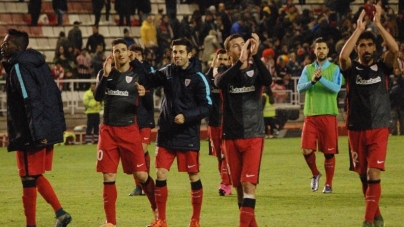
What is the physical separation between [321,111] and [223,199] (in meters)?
2.40

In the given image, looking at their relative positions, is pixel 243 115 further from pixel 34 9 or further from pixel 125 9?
pixel 125 9

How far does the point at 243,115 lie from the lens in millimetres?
12305

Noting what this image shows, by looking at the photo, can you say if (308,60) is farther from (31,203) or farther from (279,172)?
(31,203)

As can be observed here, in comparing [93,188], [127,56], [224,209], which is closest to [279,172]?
[93,188]

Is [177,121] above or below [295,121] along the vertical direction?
above

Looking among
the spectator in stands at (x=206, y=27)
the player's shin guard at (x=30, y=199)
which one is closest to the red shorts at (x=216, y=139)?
the player's shin guard at (x=30, y=199)

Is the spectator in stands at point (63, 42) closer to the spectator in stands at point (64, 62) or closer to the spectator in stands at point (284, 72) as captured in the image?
the spectator in stands at point (64, 62)

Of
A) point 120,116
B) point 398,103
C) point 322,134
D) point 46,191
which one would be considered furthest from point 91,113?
point 46,191

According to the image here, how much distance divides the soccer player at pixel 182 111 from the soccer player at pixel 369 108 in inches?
71.4

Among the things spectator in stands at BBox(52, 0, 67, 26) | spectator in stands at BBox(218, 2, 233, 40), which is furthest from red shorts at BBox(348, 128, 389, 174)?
spectator in stands at BBox(52, 0, 67, 26)

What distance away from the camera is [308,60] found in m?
34.7

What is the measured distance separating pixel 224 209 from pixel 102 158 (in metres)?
2.61

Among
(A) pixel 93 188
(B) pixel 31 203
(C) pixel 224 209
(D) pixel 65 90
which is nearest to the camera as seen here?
(B) pixel 31 203

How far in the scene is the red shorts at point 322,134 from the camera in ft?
57.1
